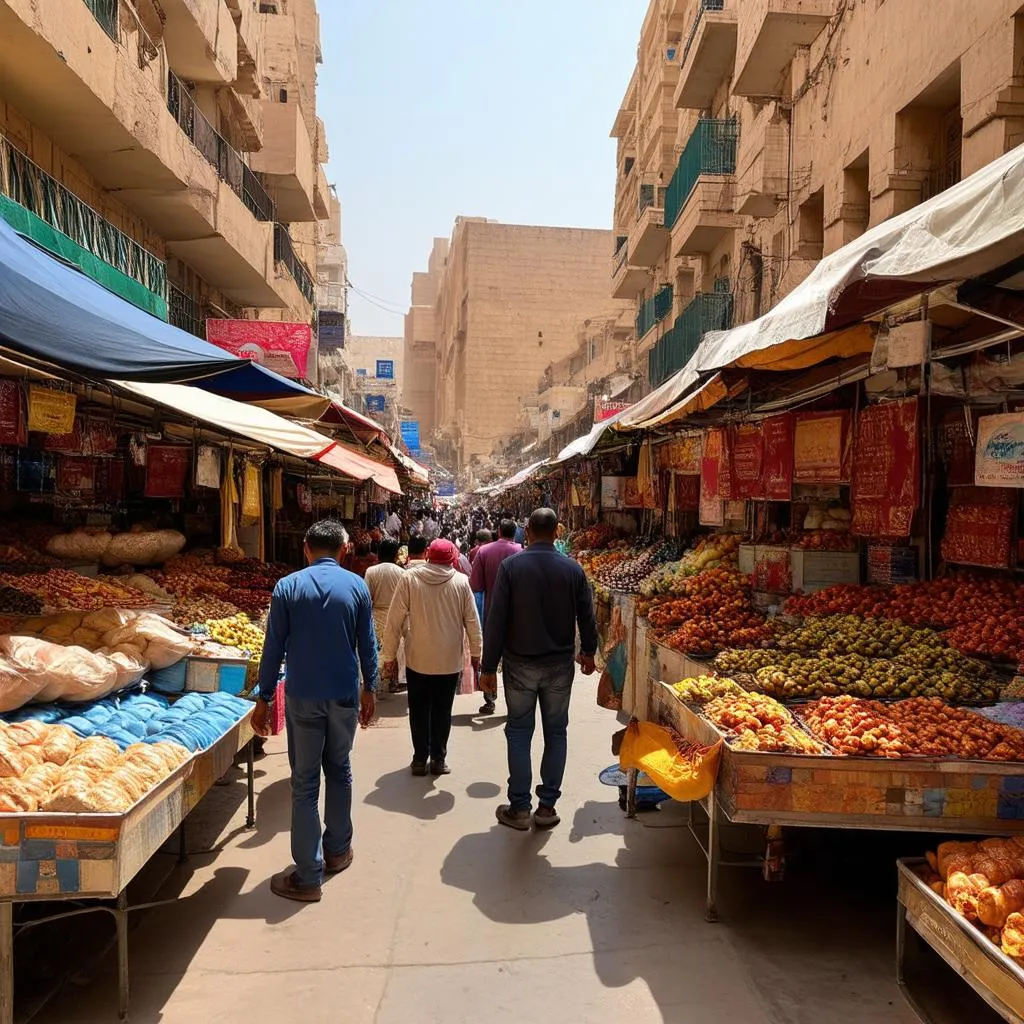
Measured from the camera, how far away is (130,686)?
15.0 feet

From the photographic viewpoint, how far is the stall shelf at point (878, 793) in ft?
11.1

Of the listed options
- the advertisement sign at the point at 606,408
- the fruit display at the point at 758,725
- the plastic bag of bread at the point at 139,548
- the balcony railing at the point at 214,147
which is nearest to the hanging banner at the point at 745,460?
→ the fruit display at the point at 758,725

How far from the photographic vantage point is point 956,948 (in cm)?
272

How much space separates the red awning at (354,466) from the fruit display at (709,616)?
3.40 m

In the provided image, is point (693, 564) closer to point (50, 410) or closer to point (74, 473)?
point (74, 473)

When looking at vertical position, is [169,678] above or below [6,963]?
above

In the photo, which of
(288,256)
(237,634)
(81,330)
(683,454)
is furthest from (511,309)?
(81,330)

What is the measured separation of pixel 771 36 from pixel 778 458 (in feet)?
22.0

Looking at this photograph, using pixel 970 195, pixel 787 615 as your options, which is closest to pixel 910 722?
pixel 970 195

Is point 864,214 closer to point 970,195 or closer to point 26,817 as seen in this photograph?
point 970,195

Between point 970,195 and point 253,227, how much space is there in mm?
15118

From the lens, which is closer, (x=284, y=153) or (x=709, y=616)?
(x=709, y=616)

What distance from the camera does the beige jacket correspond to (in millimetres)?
5633

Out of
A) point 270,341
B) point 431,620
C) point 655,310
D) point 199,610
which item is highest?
point 655,310
